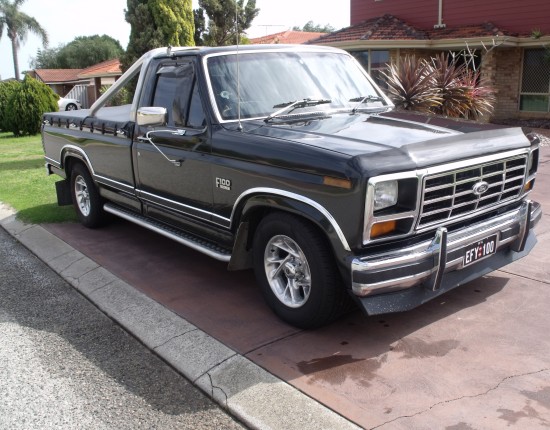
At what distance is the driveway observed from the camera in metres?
3.20

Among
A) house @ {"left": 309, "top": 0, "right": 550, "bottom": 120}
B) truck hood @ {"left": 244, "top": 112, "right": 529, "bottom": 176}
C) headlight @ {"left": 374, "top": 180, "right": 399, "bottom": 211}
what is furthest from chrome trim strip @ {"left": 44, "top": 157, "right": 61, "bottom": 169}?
house @ {"left": 309, "top": 0, "right": 550, "bottom": 120}

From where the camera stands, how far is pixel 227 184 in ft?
14.5

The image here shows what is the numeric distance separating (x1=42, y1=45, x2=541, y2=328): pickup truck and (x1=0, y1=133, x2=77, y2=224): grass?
8.57ft

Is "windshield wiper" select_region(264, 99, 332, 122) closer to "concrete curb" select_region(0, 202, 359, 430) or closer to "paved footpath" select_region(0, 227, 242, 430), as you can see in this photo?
"concrete curb" select_region(0, 202, 359, 430)

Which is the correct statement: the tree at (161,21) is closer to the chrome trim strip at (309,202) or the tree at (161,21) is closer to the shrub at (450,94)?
the shrub at (450,94)

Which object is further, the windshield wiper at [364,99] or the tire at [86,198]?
the tire at [86,198]

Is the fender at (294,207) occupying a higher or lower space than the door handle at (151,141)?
lower

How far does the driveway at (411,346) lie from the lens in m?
3.20

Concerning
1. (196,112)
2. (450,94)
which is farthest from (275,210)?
(450,94)

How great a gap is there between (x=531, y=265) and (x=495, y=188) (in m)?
1.41

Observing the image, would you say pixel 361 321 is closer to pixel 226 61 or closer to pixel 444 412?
pixel 444 412

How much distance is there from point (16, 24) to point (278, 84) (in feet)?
202

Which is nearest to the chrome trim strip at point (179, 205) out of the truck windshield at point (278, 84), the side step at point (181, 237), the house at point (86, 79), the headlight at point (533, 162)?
the side step at point (181, 237)

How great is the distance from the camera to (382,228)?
3600mm
